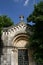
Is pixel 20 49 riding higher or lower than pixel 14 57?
higher

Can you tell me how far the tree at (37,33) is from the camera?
16.6 meters

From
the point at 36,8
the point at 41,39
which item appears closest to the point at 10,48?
the point at 41,39

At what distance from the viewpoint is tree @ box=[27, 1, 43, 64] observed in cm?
1656

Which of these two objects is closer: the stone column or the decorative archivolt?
the stone column

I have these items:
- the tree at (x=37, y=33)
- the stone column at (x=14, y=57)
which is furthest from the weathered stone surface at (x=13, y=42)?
the tree at (x=37, y=33)

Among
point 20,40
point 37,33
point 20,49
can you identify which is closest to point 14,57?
point 20,49

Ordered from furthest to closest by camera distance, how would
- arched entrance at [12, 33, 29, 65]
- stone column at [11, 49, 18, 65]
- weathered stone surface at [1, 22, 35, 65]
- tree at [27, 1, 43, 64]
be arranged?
1. arched entrance at [12, 33, 29, 65]
2. stone column at [11, 49, 18, 65]
3. weathered stone surface at [1, 22, 35, 65]
4. tree at [27, 1, 43, 64]

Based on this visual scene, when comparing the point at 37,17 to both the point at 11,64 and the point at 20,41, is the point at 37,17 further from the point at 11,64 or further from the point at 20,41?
the point at 11,64

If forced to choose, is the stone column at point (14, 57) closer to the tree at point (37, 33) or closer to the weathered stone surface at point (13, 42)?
the weathered stone surface at point (13, 42)

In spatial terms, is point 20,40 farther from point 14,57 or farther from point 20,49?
point 14,57

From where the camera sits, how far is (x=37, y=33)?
56.1 ft

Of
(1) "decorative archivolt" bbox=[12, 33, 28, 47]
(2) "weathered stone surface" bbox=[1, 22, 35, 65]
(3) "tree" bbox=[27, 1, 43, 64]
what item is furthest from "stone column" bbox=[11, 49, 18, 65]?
(3) "tree" bbox=[27, 1, 43, 64]

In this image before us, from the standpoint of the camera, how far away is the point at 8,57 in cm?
1792

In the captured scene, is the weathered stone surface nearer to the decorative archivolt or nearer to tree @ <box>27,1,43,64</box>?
the decorative archivolt
